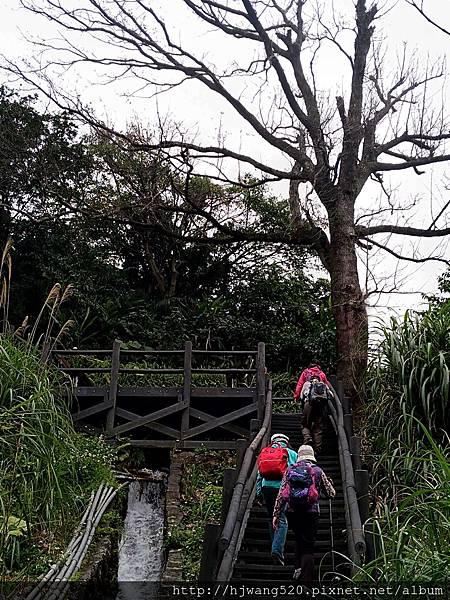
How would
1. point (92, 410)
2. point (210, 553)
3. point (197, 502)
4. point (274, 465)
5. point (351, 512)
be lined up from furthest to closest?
point (92, 410)
point (197, 502)
point (274, 465)
point (351, 512)
point (210, 553)

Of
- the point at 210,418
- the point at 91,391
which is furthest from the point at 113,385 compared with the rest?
the point at 210,418

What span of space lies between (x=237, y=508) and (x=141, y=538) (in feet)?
13.6

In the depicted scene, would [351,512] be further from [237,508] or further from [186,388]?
[186,388]

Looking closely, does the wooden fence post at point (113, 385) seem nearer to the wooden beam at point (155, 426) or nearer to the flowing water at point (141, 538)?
the wooden beam at point (155, 426)

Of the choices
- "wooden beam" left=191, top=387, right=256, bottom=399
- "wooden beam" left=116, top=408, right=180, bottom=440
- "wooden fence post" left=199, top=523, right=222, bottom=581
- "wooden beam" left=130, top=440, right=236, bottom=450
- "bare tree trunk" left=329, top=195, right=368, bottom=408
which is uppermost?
"bare tree trunk" left=329, top=195, right=368, bottom=408

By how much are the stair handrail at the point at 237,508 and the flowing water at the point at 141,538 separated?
213 cm

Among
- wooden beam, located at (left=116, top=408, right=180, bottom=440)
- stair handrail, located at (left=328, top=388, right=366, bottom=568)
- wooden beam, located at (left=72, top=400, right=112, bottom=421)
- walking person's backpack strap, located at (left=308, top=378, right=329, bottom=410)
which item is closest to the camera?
stair handrail, located at (left=328, top=388, right=366, bottom=568)

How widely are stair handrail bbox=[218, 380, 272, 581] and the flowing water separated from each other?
2126mm

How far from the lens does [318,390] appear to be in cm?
825

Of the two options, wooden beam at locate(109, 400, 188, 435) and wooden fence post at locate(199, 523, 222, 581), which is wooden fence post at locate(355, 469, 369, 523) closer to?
wooden fence post at locate(199, 523, 222, 581)

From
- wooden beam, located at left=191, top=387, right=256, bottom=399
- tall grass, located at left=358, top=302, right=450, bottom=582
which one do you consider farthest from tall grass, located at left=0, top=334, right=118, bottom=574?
wooden beam, located at left=191, top=387, right=256, bottom=399

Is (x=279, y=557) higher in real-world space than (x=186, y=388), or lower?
lower

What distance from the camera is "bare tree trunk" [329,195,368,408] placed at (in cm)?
1127

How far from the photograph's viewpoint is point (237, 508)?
5.29m
